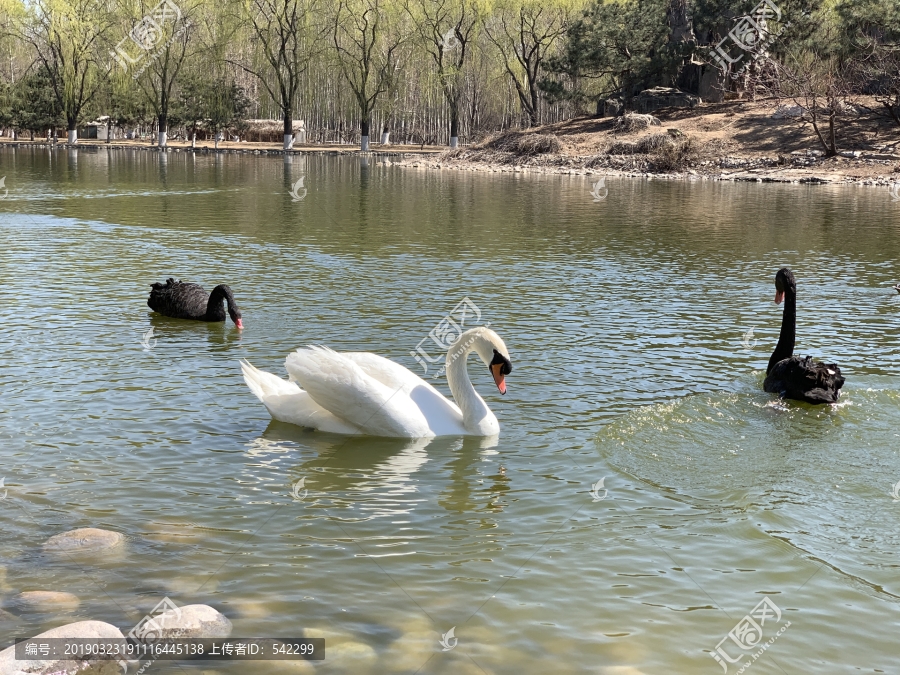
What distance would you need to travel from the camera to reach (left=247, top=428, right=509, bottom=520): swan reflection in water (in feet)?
25.2

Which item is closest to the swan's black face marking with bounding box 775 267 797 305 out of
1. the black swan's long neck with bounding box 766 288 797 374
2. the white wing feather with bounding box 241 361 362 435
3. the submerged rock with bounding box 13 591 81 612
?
the black swan's long neck with bounding box 766 288 797 374

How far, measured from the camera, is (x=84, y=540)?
6629mm

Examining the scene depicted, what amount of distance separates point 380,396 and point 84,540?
288 cm

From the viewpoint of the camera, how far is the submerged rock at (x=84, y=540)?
656 centimetres

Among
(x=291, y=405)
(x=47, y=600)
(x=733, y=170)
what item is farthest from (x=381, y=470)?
(x=733, y=170)

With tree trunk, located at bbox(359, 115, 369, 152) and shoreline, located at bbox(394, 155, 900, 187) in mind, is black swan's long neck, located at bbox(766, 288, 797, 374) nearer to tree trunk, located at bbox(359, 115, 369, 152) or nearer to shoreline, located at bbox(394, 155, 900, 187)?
shoreline, located at bbox(394, 155, 900, 187)

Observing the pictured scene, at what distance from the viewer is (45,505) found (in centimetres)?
735

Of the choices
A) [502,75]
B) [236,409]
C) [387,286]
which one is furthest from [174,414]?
[502,75]

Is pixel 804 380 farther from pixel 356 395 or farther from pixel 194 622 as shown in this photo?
pixel 194 622

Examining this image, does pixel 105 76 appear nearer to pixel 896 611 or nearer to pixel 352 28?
pixel 352 28

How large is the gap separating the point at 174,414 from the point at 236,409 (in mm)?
626

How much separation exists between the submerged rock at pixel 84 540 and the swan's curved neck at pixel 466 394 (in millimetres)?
3398

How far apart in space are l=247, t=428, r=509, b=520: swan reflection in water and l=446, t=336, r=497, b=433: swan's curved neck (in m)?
0.17

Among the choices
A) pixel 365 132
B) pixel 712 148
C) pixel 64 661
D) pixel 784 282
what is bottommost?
pixel 64 661
